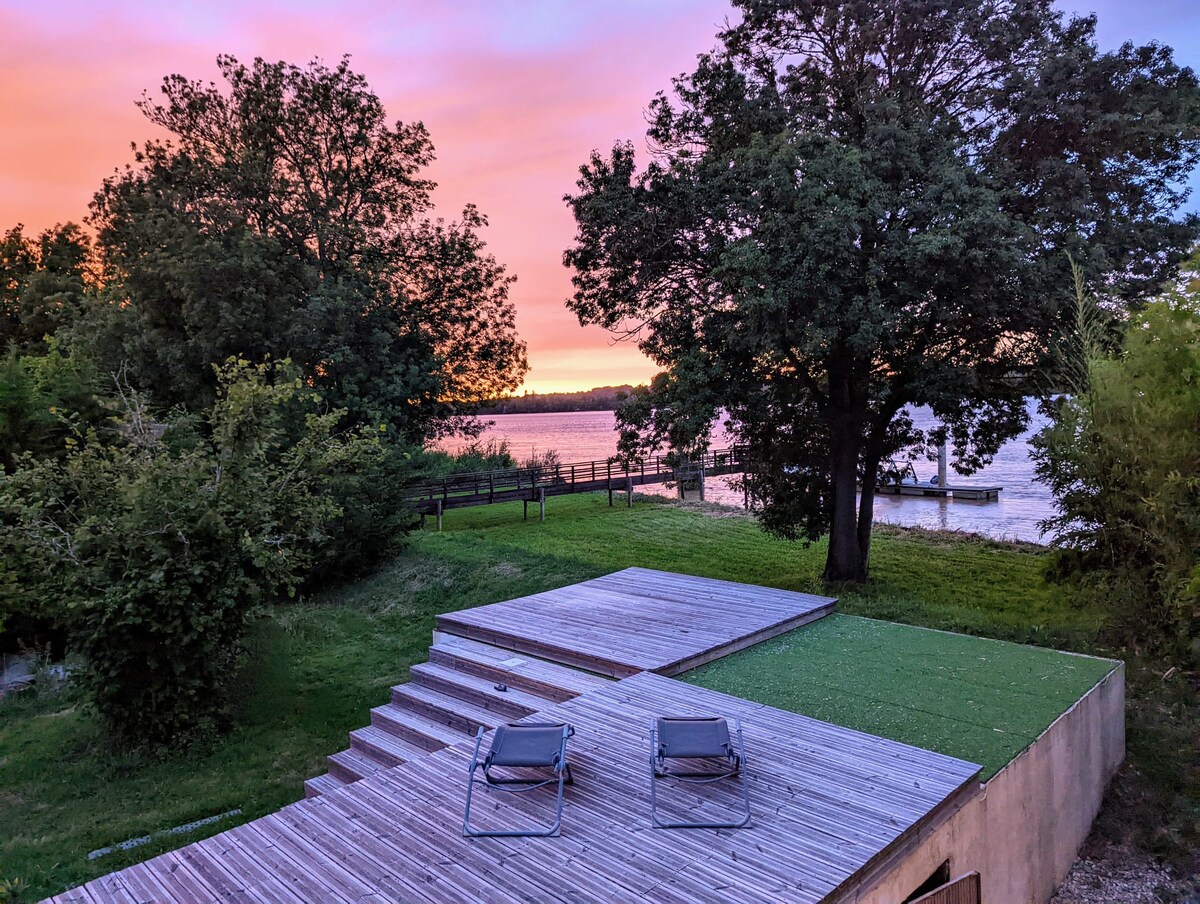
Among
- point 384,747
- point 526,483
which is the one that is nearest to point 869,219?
point 384,747

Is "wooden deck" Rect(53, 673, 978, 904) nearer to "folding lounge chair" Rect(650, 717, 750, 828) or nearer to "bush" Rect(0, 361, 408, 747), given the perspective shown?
"folding lounge chair" Rect(650, 717, 750, 828)

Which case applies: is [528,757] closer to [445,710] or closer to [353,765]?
[445,710]

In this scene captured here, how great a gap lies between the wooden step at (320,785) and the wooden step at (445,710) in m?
0.79

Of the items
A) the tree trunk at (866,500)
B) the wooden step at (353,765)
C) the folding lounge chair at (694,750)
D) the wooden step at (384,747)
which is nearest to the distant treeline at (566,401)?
the tree trunk at (866,500)

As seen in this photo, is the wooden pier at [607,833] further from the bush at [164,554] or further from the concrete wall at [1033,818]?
the bush at [164,554]

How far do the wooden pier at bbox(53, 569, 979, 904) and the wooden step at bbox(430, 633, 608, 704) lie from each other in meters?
0.42

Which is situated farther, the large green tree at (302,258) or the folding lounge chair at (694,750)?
the large green tree at (302,258)

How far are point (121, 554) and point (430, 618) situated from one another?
5.04 m

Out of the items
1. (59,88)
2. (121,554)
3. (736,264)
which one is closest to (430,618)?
(121,554)

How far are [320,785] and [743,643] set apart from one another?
377 cm

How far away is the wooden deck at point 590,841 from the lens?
9.61ft

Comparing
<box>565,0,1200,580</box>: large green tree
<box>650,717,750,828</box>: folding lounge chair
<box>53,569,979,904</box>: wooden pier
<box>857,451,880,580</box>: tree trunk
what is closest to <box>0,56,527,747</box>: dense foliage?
<box>53,569,979,904</box>: wooden pier

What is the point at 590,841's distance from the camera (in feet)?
10.6

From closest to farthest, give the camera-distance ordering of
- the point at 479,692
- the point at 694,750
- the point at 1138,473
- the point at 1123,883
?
1. the point at 694,750
2. the point at 1123,883
3. the point at 479,692
4. the point at 1138,473
